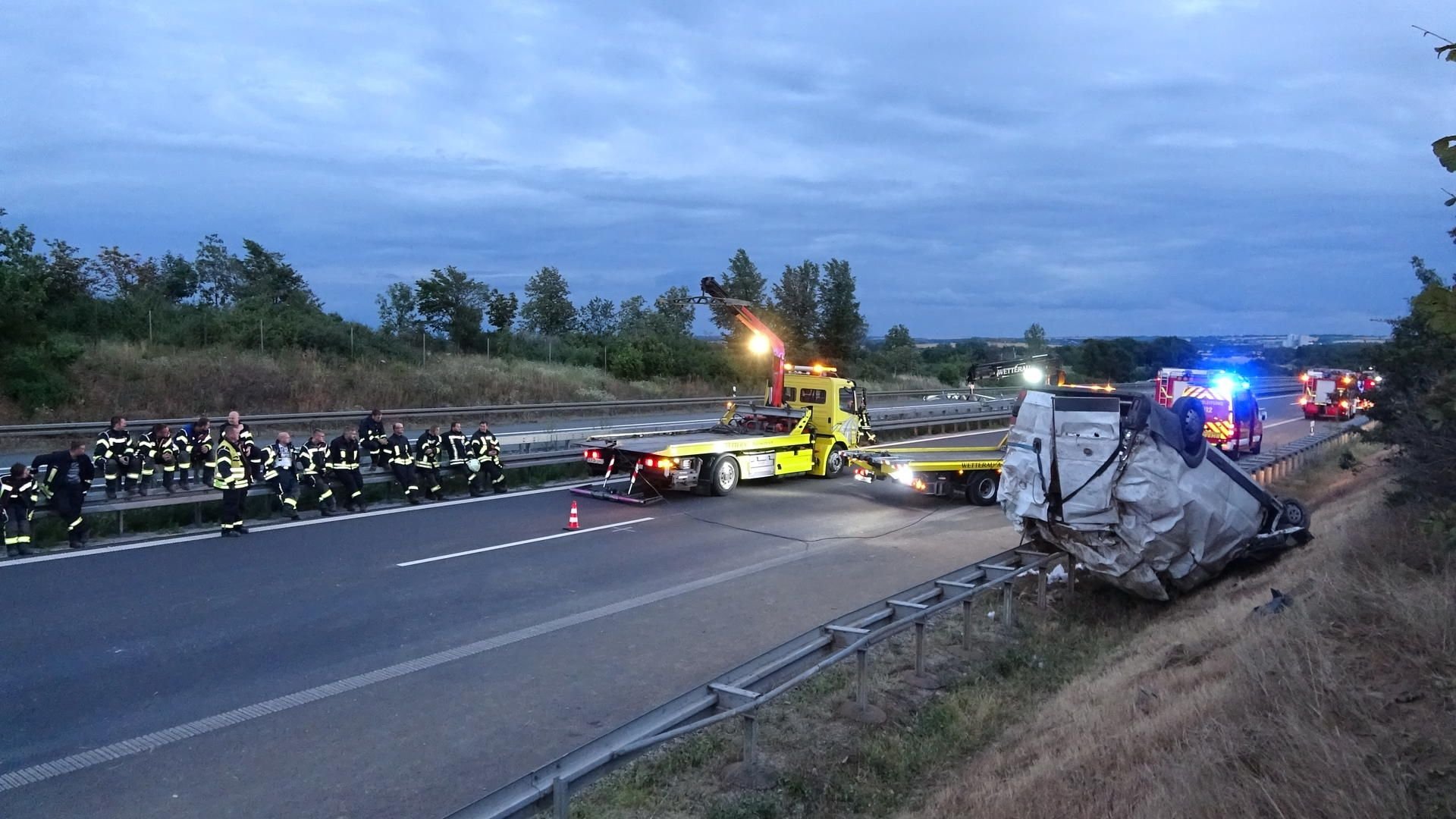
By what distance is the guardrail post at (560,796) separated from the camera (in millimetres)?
4203

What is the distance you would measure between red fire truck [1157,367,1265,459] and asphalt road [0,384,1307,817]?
31.8 ft

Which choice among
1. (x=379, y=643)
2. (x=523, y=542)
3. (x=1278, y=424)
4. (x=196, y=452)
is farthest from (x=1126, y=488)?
(x=1278, y=424)

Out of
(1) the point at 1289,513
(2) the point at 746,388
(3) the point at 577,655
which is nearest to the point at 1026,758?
(3) the point at 577,655

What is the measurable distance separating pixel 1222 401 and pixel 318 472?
63.3ft

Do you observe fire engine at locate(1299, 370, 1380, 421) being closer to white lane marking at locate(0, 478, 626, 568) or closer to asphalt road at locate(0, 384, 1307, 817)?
asphalt road at locate(0, 384, 1307, 817)

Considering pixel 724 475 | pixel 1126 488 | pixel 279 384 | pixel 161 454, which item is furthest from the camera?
pixel 279 384

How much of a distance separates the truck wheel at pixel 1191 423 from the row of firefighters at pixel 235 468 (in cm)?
1152

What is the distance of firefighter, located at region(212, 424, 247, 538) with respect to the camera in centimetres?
1251

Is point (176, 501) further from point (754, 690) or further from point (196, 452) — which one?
point (754, 690)

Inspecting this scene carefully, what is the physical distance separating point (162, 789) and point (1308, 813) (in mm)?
5975

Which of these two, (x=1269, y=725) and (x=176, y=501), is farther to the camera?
(x=176, y=501)

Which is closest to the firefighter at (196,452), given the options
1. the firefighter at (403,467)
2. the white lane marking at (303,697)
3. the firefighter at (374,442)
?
the firefighter at (374,442)

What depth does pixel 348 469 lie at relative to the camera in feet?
47.4

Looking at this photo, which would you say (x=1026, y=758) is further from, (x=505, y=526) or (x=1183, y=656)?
(x=505, y=526)
